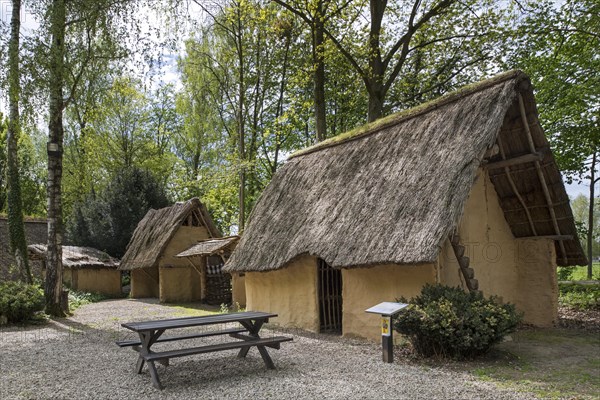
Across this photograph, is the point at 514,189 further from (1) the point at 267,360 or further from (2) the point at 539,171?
(1) the point at 267,360

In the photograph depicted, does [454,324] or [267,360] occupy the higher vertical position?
[454,324]

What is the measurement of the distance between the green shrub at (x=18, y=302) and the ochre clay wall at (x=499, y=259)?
11373mm

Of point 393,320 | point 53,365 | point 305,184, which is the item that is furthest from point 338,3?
point 53,365

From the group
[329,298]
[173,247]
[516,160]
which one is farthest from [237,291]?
[516,160]

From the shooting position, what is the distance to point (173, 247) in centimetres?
2191

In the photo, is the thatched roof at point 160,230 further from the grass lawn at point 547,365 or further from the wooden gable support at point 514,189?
the grass lawn at point 547,365

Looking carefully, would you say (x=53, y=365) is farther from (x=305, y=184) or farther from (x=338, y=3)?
(x=338, y=3)

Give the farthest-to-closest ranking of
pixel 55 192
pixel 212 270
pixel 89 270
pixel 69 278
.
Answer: pixel 69 278 → pixel 89 270 → pixel 212 270 → pixel 55 192

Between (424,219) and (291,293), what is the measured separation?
450cm

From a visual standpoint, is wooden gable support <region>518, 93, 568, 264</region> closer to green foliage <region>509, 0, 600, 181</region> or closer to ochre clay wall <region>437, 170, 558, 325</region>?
ochre clay wall <region>437, 170, 558, 325</region>

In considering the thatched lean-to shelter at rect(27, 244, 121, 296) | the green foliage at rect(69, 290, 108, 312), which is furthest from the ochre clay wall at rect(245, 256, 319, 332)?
the thatched lean-to shelter at rect(27, 244, 121, 296)

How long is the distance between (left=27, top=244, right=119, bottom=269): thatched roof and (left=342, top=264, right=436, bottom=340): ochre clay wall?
1860 centimetres

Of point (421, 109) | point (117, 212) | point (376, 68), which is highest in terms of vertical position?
point (376, 68)

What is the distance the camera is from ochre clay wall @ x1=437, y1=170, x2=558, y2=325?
10.4 metres
